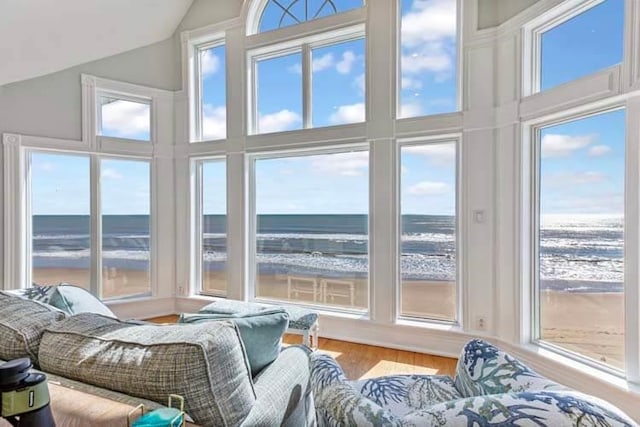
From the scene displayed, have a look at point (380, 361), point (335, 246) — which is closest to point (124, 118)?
point (335, 246)

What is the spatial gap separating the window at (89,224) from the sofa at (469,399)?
158 inches

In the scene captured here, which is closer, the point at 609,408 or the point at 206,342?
the point at 609,408

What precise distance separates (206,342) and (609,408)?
1061mm

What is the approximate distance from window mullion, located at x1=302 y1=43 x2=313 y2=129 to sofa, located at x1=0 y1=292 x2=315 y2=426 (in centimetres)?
329

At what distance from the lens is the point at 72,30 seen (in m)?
3.80

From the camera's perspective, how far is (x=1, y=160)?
3.85 m

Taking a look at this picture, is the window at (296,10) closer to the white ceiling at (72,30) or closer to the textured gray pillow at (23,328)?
the white ceiling at (72,30)

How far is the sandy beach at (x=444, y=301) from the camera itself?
268cm

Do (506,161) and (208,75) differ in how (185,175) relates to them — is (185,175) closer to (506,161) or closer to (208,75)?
(208,75)

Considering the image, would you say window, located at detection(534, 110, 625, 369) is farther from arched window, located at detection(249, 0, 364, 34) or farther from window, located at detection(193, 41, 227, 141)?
window, located at detection(193, 41, 227, 141)

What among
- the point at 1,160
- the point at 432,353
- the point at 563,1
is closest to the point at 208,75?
the point at 1,160

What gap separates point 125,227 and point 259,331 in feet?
13.0

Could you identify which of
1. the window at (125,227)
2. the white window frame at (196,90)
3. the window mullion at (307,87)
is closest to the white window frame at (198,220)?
the white window frame at (196,90)

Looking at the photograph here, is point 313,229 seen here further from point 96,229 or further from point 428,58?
point 96,229
